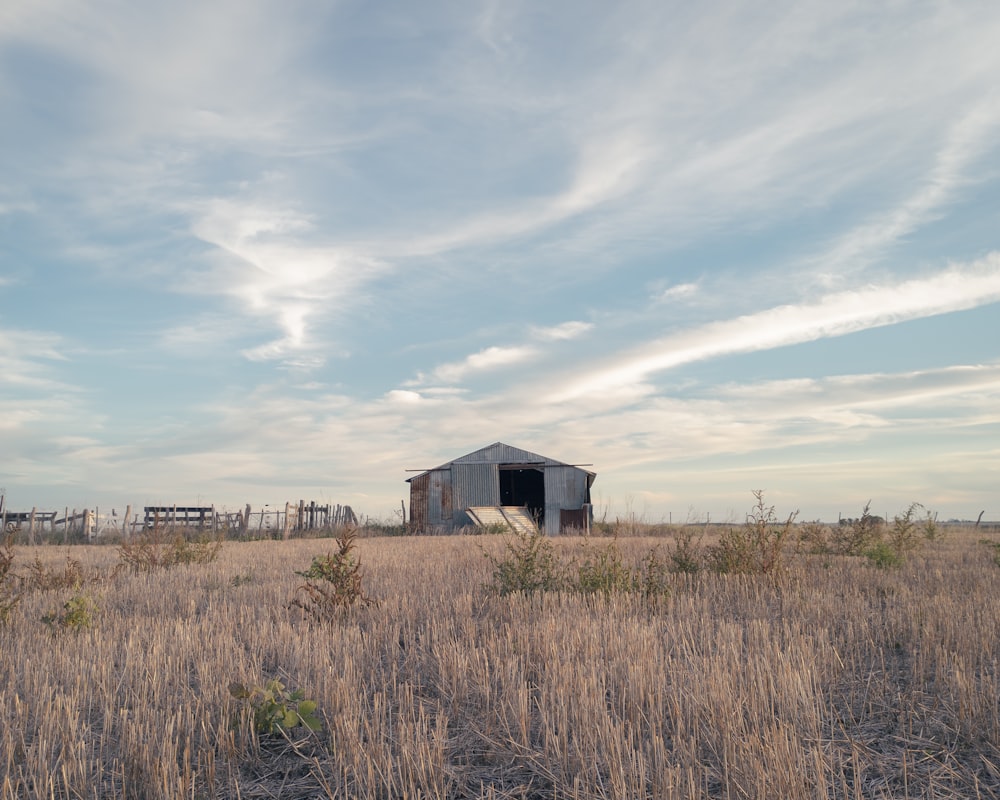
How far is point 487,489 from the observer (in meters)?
36.6

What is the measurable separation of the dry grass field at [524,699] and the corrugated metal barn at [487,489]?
90.0ft

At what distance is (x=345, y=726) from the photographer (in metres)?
4.26

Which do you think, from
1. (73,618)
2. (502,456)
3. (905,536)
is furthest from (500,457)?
(73,618)

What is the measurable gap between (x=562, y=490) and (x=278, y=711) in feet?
106

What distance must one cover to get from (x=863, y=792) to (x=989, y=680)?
2.46 metres

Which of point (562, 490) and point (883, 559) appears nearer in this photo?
point (883, 559)

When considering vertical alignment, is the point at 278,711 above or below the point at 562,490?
below

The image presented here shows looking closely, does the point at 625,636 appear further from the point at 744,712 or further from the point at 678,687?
the point at 744,712

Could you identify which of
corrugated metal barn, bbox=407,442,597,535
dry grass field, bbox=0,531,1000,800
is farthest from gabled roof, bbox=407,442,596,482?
dry grass field, bbox=0,531,1000,800

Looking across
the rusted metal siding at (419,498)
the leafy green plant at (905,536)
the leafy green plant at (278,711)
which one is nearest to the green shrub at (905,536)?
the leafy green plant at (905,536)

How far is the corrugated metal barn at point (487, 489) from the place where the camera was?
3616 centimetres

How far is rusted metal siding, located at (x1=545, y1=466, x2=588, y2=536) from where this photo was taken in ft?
119

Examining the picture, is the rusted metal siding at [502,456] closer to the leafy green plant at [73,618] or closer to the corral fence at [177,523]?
the corral fence at [177,523]

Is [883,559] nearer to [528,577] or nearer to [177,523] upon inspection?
[528,577]
